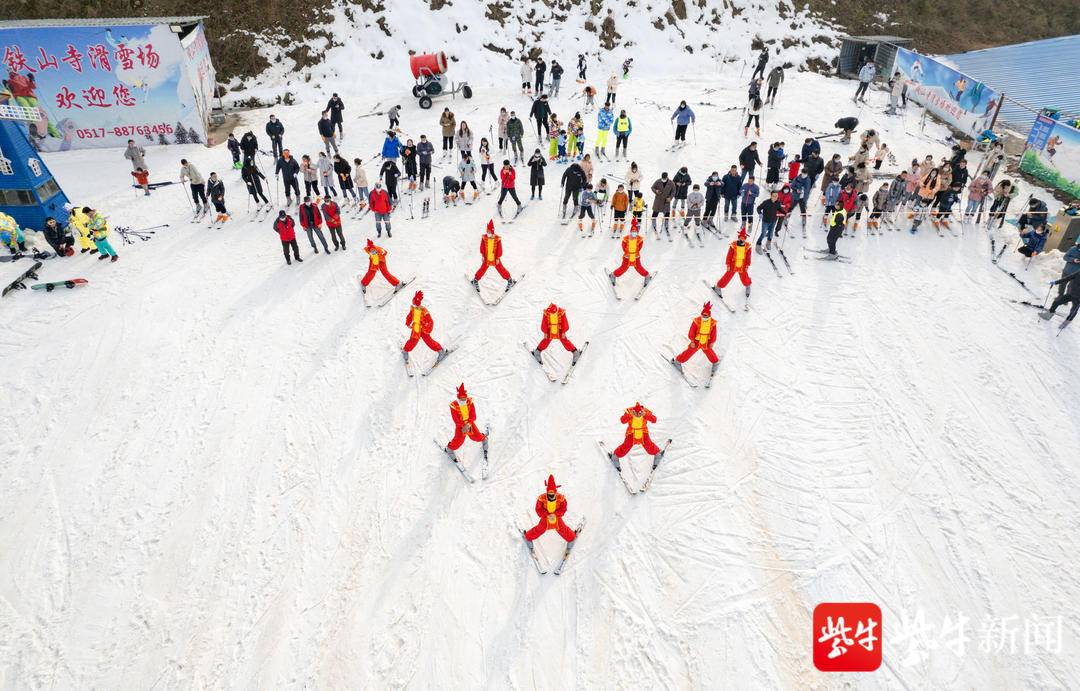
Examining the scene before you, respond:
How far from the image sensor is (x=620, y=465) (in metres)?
8.85

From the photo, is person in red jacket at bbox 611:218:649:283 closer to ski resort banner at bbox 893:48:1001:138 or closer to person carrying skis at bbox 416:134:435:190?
person carrying skis at bbox 416:134:435:190

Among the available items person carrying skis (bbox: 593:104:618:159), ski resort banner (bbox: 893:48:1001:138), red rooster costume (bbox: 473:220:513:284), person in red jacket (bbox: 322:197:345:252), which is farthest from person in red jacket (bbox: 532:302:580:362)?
ski resort banner (bbox: 893:48:1001:138)

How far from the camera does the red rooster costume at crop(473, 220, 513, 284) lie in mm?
12031

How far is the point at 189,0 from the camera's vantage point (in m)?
24.7

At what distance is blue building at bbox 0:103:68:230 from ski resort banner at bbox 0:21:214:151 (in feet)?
15.6

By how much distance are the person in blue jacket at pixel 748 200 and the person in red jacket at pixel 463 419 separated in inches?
365

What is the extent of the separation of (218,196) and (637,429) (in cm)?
1272

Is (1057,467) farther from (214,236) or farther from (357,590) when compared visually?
(214,236)

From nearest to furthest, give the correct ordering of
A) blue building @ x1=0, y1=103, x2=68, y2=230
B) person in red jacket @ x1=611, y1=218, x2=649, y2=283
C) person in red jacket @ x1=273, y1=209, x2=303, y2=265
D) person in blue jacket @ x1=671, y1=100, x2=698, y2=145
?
1. person in red jacket @ x1=611, y1=218, x2=649, y2=283
2. person in red jacket @ x1=273, y1=209, x2=303, y2=265
3. blue building @ x1=0, y1=103, x2=68, y2=230
4. person in blue jacket @ x1=671, y1=100, x2=698, y2=145

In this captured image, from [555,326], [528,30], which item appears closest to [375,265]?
[555,326]

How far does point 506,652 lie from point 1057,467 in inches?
334

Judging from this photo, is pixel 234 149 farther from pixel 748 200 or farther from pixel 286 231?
pixel 748 200

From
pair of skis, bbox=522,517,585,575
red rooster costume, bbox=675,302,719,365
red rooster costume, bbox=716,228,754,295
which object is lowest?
pair of skis, bbox=522,517,585,575

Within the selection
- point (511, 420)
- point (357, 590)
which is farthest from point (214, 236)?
point (357, 590)
